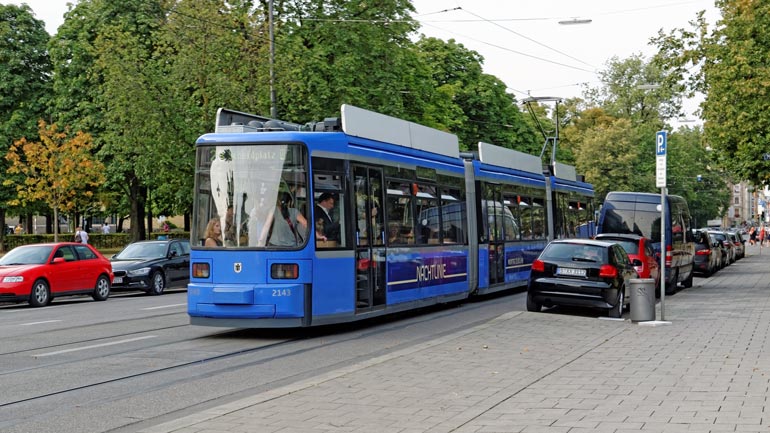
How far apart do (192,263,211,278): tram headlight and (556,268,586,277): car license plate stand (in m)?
6.88

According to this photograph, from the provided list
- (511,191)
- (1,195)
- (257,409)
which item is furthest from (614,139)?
(257,409)

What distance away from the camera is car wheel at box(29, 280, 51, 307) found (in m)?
22.2

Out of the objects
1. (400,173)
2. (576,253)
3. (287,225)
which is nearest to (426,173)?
(400,173)

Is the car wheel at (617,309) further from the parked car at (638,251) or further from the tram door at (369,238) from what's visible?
the tram door at (369,238)

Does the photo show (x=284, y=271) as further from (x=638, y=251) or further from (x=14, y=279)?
(x=14, y=279)

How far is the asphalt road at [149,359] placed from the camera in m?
8.57

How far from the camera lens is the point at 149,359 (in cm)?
1194

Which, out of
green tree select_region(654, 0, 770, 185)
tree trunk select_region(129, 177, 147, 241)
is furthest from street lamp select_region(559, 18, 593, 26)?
tree trunk select_region(129, 177, 147, 241)

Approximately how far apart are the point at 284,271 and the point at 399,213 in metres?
3.43

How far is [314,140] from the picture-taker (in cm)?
1424

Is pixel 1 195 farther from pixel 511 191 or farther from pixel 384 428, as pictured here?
pixel 384 428

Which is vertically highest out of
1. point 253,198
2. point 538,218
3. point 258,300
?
point 253,198

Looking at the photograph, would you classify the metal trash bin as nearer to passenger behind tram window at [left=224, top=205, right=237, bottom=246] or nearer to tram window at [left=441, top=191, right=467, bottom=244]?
tram window at [left=441, top=191, right=467, bottom=244]

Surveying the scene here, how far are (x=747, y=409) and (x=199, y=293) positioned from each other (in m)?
8.21
